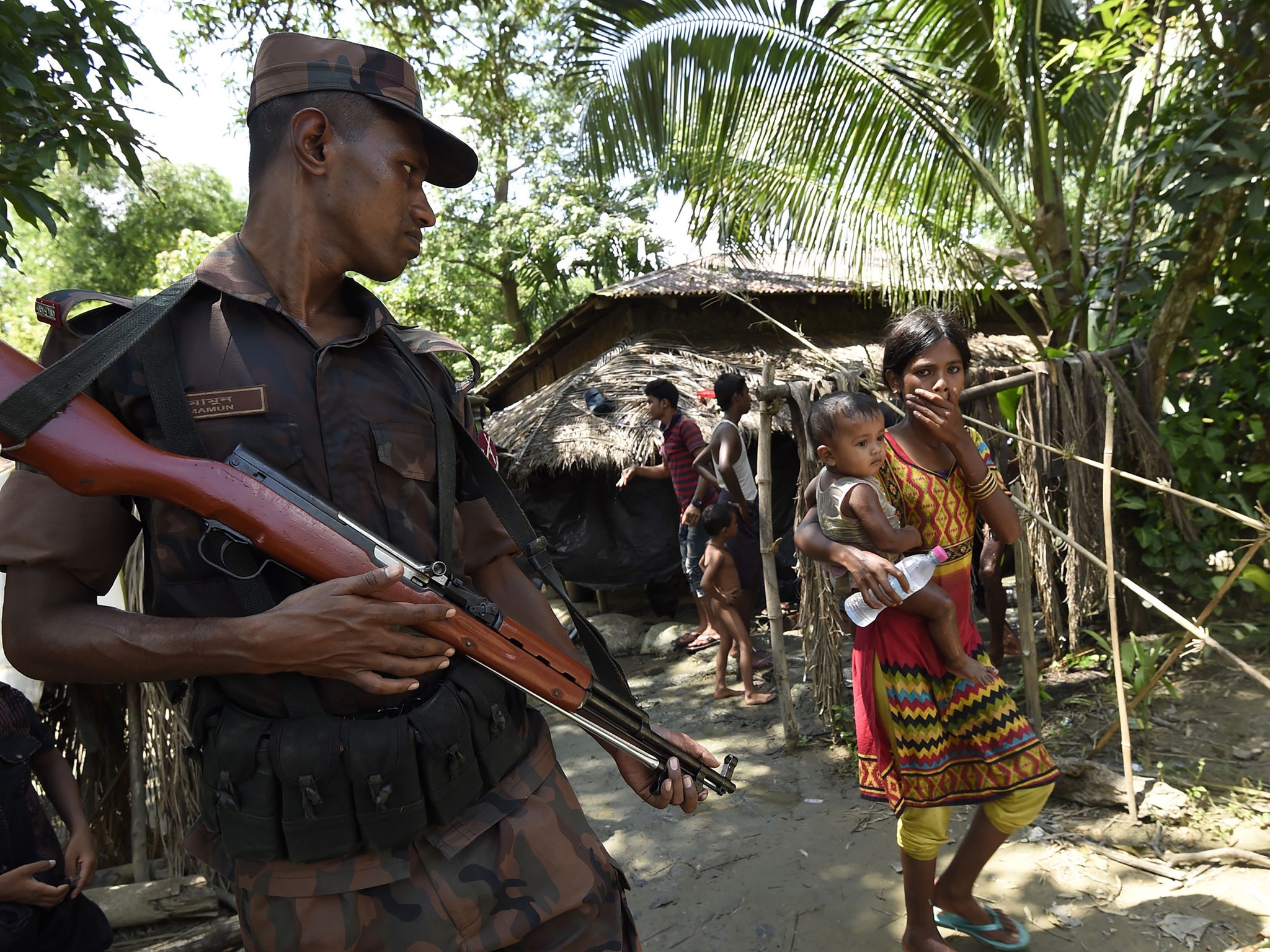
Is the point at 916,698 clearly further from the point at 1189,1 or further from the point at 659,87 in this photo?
the point at 659,87

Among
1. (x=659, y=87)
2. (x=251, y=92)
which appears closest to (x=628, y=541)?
(x=659, y=87)

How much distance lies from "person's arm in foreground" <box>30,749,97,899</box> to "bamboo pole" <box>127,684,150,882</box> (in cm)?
101

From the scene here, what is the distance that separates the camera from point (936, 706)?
2.47 meters

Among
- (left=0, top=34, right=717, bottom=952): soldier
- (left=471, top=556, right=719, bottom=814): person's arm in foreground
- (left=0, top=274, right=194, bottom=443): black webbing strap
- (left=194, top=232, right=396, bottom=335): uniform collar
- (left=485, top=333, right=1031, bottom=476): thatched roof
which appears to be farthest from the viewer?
(left=485, top=333, right=1031, bottom=476): thatched roof

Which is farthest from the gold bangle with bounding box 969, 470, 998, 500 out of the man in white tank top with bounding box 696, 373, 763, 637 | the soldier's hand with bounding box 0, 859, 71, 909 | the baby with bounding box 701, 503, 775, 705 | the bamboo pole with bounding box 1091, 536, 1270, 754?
the baby with bounding box 701, 503, 775, 705

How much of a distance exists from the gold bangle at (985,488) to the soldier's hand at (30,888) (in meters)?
2.76

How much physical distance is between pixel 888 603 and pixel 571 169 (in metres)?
5.78

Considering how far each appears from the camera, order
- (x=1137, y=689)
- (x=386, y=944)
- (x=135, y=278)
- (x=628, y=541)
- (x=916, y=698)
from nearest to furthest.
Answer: (x=386, y=944) → (x=916, y=698) → (x=1137, y=689) → (x=628, y=541) → (x=135, y=278)

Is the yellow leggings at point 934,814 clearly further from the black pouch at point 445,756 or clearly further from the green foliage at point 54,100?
the green foliage at point 54,100

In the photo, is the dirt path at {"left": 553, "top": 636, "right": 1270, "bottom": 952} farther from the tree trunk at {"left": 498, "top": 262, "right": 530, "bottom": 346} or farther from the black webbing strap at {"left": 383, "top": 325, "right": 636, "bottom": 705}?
the tree trunk at {"left": 498, "top": 262, "right": 530, "bottom": 346}

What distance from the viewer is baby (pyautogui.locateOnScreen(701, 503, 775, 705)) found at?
5559mm

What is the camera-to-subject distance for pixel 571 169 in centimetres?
712

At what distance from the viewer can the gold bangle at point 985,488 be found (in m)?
2.49

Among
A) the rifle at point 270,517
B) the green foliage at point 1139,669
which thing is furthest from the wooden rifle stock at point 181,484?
the green foliage at point 1139,669
